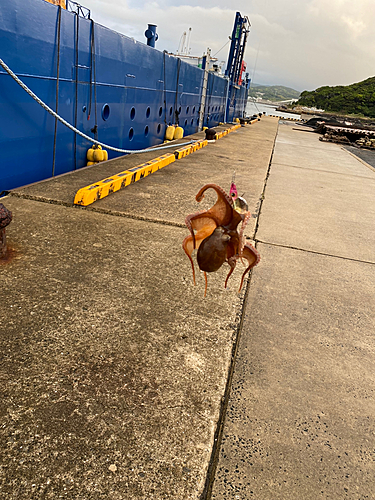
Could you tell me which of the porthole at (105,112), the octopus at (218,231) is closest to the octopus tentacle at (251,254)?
the octopus at (218,231)

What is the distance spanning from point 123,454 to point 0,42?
433cm

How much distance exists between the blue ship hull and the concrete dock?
59.6 inches

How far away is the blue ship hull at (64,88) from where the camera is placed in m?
4.25

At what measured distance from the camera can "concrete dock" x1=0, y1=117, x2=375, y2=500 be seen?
4.34 ft

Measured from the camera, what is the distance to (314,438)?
5.04 feet

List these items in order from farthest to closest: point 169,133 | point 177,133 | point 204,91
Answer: point 204,91, point 177,133, point 169,133

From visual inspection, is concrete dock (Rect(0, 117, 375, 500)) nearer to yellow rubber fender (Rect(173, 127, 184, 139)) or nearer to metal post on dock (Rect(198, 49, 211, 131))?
yellow rubber fender (Rect(173, 127, 184, 139))

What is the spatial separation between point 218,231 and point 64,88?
4893 millimetres

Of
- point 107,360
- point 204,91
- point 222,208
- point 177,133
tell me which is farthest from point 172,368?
point 204,91

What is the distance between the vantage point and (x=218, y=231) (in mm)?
1250

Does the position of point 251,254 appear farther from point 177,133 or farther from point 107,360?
point 177,133

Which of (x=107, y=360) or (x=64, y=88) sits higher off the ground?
(x=64, y=88)

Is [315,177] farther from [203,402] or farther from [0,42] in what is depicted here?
[203,402]

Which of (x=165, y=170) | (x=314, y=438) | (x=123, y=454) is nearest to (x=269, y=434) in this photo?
(x=314, y=438)
